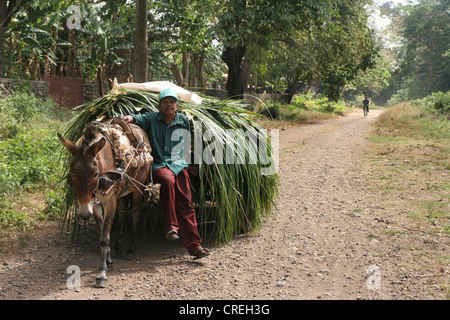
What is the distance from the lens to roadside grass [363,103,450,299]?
4.21 metres

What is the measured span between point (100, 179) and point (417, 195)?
5.30 meters

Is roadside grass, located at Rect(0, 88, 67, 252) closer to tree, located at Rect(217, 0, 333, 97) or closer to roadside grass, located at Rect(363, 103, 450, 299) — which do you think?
roadside grass, located at Rect(363, 103, 450, 299)

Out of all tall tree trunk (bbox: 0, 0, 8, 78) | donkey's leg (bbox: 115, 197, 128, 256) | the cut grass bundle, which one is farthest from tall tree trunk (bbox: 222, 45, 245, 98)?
donkey's leg (bbox: 115, 197, 128, 256)

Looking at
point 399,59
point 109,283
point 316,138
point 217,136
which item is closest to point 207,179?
point 217,136

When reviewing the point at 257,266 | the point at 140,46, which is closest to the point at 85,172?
the point at 257,266

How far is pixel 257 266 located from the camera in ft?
13.8

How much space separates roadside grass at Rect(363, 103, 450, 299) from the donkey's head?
2.84m

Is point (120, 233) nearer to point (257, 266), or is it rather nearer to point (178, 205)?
point (178, 205)

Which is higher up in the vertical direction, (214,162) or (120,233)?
(214,162)

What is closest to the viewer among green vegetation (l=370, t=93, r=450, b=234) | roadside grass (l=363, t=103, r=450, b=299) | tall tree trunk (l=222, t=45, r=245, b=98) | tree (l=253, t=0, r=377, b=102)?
roadside grass (l=363, t=103, r=450, b=299)

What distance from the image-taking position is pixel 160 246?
4.80 m

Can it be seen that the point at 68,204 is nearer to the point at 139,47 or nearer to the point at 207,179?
the point at 207,179

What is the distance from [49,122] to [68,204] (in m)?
5.89

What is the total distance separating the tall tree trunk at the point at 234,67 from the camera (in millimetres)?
16906
